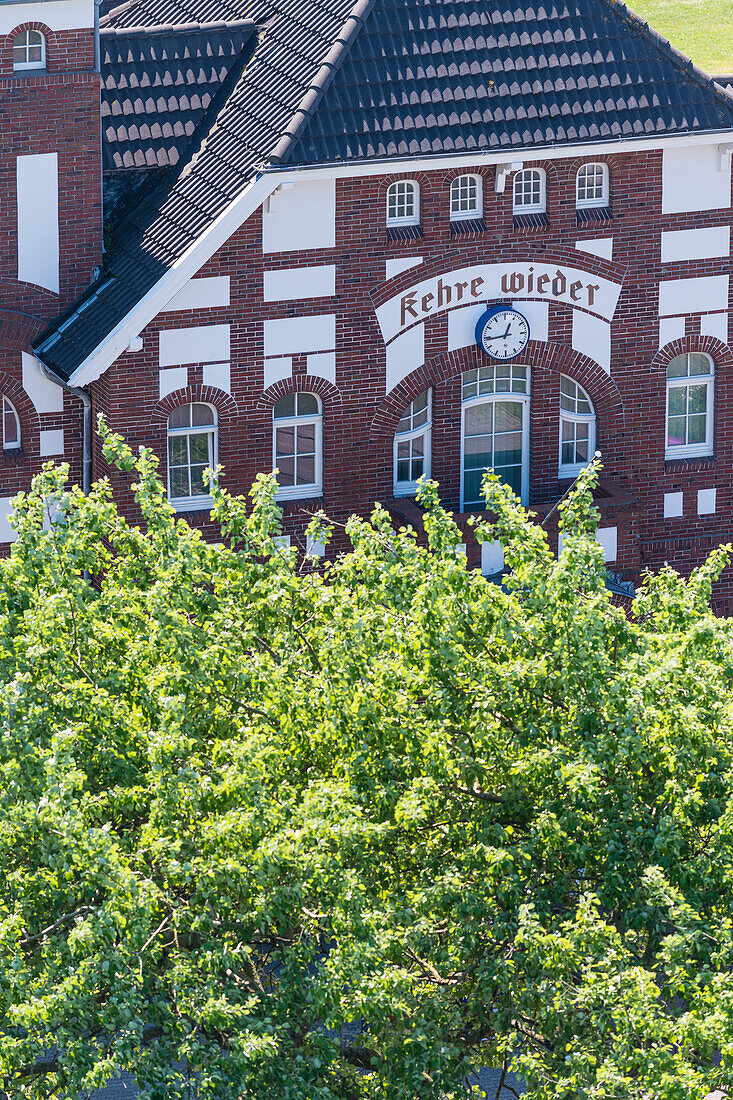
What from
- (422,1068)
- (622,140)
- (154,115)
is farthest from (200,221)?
(422,1068)

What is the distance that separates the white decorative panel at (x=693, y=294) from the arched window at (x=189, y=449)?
728 centimetres

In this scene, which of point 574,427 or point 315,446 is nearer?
point 315,446

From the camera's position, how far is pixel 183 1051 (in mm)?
21312

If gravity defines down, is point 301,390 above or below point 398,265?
below

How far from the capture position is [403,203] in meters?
35.9

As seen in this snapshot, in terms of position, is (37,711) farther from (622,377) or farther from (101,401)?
(622,377)

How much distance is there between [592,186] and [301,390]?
543 cm

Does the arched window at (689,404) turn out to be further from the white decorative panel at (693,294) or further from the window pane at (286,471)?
the window pane at (286,471)

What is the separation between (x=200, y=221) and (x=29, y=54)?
3476mm

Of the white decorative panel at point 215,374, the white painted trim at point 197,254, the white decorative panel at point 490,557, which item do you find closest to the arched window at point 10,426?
the white painted trim at point 197,254

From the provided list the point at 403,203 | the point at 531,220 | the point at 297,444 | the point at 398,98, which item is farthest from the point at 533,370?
the point at 398,98

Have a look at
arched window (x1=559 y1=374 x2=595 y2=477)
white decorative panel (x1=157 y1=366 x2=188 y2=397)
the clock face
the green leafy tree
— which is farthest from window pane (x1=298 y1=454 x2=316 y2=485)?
the green leafy tree

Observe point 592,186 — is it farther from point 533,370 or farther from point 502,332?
point 533,370

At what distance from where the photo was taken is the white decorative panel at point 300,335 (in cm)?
3556
